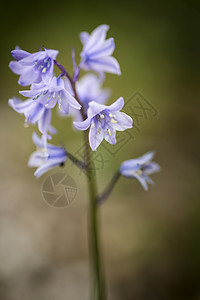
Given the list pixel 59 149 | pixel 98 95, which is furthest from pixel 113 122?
pixel 98 95

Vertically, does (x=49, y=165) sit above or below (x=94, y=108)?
below

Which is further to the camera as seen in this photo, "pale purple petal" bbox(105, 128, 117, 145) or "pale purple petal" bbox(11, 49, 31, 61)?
"pale purple petal" bbox(105, 128, 117, 145)

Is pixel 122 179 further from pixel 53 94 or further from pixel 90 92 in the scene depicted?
pixel 53 94

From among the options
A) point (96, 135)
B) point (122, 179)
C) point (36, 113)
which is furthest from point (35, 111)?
point (122, 179)

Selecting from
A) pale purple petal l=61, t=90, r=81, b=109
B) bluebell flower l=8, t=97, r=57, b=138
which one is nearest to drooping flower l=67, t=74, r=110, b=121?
bluebell flower l=8, t=97, r=57, b=138

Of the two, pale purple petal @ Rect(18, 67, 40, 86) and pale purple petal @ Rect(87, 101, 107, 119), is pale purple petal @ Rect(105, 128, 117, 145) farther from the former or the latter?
pale purple petal @ Rect(18, 67, 40, 86)

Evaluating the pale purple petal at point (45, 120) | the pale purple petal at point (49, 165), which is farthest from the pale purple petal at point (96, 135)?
the pale purple petal at point (49, 165)

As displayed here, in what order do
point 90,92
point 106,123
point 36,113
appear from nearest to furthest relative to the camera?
1. point 106,123
2. point 36,113
3. point 90,92

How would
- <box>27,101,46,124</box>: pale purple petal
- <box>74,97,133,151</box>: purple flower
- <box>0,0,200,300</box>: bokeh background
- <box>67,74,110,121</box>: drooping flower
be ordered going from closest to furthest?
<box>74,97,133,151</box>: purple flower, <box>27,101,46,124</box>: pale purple petal, <box>67,74,110,121</box>: drooping flower, <box>0,0,200,300</box>: bokeh background
